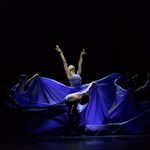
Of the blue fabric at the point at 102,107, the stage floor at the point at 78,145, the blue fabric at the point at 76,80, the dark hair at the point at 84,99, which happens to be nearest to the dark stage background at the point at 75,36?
the blue fabric at the point at 102,107

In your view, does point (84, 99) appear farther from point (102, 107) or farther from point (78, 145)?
point (78, 145)

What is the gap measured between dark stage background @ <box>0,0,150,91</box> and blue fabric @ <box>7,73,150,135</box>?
1778mm

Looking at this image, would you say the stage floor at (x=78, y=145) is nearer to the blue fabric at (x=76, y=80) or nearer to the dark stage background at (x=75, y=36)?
the blue fabric at (x=76, y=80)

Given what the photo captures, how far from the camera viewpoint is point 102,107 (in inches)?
269

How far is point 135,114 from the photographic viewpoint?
271 inches

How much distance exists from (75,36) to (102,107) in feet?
8.92

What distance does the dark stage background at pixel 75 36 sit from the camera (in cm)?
882

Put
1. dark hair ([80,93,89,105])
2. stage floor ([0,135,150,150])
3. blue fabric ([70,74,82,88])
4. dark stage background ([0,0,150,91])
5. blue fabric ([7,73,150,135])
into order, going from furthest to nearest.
Answer: dark stage background ([0,0,150,91]), blue fabric ([70,74,82,88]), blue fabric ([7,73,150,135]), dark hair ([80,93,89,105]), stage floor ([0,135,150,150])

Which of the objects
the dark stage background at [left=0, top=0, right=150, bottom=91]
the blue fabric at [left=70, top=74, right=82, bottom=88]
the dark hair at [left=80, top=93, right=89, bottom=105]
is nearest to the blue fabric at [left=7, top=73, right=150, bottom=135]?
the blue fabric at [left=70, top=74, right=82, bottom=88]

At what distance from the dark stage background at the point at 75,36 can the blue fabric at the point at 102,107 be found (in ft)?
5.83

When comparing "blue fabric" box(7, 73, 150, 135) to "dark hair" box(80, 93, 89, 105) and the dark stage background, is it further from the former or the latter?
the dark stage background

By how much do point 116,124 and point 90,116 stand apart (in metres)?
0.49

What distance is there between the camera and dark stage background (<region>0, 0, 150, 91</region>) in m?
8.82

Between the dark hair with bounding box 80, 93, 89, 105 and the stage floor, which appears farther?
the dark hair with bounding box 80, 93, 89, 105
